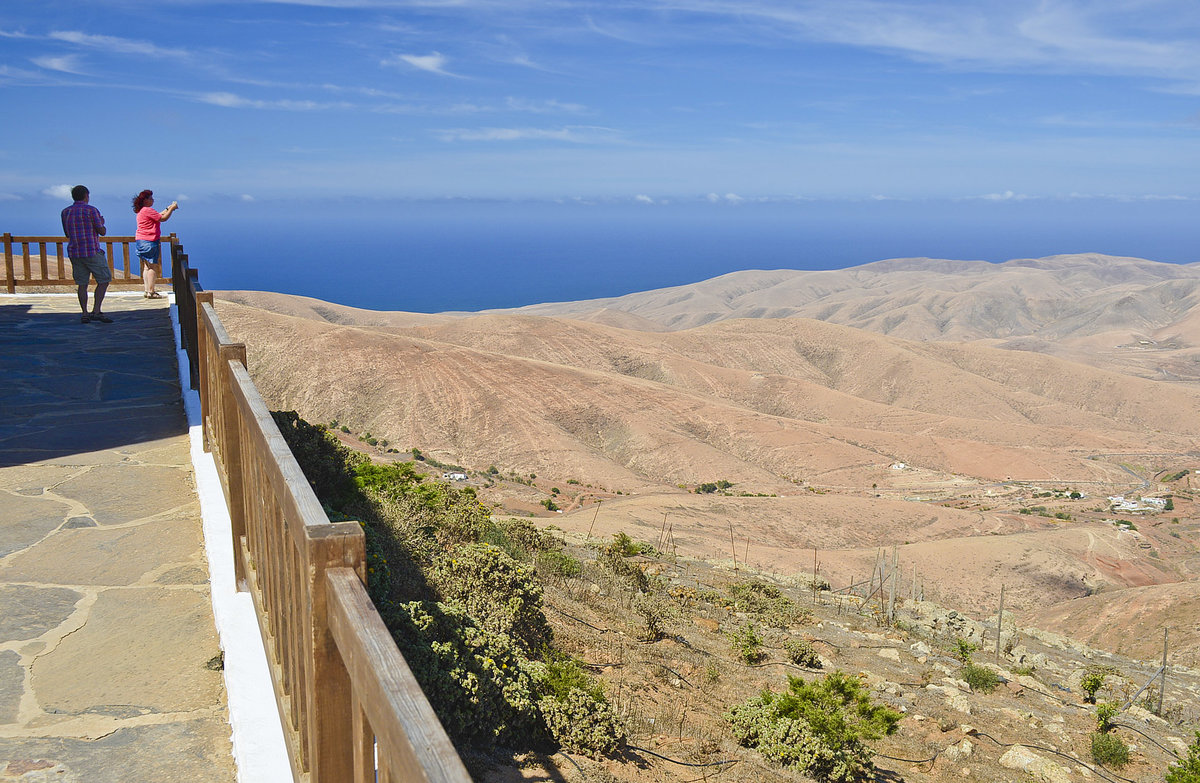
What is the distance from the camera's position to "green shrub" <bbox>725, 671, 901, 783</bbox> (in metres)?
6.02

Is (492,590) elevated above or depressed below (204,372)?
below

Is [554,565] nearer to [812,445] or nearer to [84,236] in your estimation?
[84,236]

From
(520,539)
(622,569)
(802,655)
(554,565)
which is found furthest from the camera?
(622,569)

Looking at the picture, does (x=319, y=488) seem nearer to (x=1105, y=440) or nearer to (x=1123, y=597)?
(x=1123, y=597)

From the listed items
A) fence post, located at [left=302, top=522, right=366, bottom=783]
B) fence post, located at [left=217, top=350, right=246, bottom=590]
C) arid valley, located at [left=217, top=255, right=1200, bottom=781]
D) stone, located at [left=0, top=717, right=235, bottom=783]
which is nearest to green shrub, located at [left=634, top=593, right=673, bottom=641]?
arid valley, located at [left=217, top=255, right=1200, bottom=781]

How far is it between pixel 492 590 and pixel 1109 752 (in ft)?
22.8

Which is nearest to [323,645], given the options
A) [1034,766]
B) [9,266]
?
[1034,766]

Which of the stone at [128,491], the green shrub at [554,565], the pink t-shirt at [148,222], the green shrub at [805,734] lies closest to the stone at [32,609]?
the stone at [128,491]

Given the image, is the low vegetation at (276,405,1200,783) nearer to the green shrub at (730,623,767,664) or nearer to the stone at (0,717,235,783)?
the green shrub at (730,623,767,664)

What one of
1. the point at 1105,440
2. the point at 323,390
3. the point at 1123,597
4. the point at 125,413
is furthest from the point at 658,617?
the point at 1105,440

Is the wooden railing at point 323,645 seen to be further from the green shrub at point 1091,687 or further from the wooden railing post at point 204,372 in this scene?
the green shrub at point 1091,687

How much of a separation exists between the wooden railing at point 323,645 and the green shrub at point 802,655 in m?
6.77

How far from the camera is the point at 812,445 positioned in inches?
1693

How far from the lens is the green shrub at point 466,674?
12.9 ft
